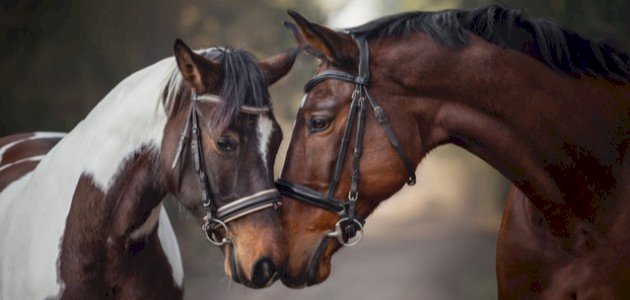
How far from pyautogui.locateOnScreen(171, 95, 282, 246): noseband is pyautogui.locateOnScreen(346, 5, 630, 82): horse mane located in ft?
1.53

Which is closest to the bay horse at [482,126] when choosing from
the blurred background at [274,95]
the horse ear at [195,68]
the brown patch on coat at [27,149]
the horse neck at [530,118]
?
the horse neck at [530,118]

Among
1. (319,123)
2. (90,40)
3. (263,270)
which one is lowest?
(90,40)

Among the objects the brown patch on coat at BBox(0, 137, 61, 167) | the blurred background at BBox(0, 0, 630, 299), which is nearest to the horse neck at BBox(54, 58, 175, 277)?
the brown patch on coat at BBox(0, 137, 61, 167)

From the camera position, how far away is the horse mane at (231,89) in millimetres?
1741

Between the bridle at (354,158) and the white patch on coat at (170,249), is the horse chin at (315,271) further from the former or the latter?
the white patch on coat at (170,249)

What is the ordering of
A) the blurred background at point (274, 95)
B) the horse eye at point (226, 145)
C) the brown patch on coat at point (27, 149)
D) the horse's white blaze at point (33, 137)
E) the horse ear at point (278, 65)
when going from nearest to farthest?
the horse eye at point (226, 145), the horse ear at point (278, 65), the brown patch on coat at point (27, 149), the horse's white blaze at point (33, 137), the blurred background at point (274, 95)

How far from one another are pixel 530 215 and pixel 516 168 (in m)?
0.18

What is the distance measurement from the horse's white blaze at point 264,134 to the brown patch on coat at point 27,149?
1142mm

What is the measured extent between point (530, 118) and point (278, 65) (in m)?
0.66

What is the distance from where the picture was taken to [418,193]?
12.4 feet

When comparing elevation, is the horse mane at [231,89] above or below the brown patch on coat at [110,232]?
above

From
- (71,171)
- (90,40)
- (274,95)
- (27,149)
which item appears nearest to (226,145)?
(71,171)

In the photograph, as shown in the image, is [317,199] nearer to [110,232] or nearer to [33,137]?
[110,232]

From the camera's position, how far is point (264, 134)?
5.78 ft
